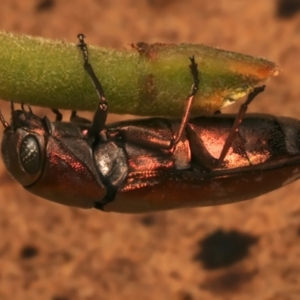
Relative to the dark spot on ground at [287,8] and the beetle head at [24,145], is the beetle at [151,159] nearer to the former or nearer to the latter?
the beetle head at [24,145]

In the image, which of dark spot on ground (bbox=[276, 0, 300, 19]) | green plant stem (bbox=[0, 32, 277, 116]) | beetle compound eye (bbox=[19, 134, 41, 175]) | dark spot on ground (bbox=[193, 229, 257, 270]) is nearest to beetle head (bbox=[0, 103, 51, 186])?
beetle compound eye (bbox=[19, 134, 41, 175])

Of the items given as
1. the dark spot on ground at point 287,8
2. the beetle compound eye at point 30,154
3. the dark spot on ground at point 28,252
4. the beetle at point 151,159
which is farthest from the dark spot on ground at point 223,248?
the beetle compound eye at point 30,154

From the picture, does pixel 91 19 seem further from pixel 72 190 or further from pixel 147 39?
pixel 72 190

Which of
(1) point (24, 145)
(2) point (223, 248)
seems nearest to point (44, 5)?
(2) point (223, 248)

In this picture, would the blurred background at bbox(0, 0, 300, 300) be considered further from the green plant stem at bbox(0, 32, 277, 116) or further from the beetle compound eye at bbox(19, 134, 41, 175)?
the green plant stem at bbox(0, 32, 277, 116)

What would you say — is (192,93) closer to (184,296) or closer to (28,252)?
(184,296)
